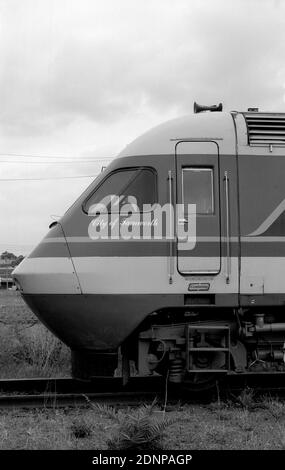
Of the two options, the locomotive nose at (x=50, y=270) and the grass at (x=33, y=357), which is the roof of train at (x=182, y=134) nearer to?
the locomotive nose at (x=50, y=270)

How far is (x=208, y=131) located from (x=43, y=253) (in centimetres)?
265

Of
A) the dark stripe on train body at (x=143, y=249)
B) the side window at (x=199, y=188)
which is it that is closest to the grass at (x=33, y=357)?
the dark stripe on train body at (x=143, y=249)

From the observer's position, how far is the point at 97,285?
7430 millimetres

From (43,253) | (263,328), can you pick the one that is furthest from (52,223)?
(263,328)

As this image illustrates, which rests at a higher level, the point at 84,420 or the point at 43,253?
the point at 43,253

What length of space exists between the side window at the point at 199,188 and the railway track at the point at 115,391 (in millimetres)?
2445

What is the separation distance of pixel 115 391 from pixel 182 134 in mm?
3771

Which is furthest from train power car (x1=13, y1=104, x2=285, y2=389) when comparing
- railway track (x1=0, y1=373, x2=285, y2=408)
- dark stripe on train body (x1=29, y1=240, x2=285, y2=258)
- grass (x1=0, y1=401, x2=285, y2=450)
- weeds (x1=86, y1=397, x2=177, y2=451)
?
weeds (x1=86, y1=397, x2=177, y2=451)

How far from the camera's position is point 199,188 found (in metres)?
7.72

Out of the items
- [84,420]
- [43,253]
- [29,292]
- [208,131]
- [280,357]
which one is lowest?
[84,420]

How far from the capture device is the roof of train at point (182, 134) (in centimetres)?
779

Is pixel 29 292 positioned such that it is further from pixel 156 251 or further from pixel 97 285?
pixel 156 251

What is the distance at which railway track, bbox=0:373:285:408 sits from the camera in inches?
310

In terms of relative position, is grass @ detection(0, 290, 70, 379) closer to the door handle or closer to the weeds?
the door handle
